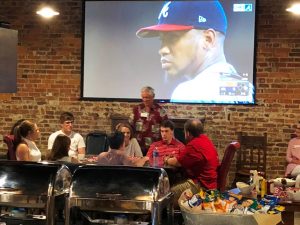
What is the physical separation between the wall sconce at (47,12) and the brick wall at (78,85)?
170mm

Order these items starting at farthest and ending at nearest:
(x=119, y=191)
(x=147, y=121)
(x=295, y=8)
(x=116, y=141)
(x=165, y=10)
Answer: (x=165, y=10) → (x=295, y=8) → (x=147, y=121) → (x=116, y=141) → (x=119, y=191)

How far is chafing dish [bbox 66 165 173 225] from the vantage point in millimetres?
3227

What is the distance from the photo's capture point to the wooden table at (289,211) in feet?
12.2

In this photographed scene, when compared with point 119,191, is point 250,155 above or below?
below

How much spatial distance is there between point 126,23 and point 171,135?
2906 mm

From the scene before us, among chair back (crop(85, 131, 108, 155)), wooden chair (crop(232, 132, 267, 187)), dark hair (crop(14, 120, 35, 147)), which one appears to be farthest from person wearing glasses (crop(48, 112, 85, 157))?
wooden chair (crop(232, 132, 267, 187))

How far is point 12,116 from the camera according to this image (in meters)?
8.46

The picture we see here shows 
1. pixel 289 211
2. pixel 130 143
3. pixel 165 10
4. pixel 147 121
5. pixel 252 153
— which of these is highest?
pixel 165 10

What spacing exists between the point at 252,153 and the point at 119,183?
444cm

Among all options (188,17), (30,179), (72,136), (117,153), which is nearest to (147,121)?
(72,136)

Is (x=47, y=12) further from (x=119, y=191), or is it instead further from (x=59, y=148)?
(x=119, y=191)

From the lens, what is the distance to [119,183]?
10.8 feet

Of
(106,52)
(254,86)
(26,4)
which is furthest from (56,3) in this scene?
(254,86)

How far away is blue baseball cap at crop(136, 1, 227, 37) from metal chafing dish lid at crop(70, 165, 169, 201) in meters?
4.69
